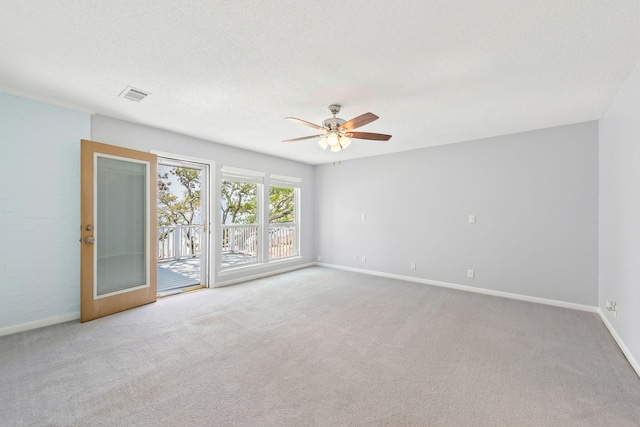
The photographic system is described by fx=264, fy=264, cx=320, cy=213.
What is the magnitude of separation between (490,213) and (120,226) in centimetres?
533

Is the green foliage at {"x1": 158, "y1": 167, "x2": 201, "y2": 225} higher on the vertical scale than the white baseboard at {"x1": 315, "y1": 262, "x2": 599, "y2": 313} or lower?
higher

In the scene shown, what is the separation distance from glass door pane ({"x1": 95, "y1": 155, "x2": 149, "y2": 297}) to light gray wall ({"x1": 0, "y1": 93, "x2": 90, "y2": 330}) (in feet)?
0.72

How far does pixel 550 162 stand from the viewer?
3688mm

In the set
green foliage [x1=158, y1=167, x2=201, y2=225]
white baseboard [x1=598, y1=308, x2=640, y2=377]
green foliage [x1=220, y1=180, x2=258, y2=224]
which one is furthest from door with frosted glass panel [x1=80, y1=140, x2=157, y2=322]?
white baseboard [x1=598, y1=308, x2=640, y2=377]

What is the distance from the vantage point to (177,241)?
6.93m

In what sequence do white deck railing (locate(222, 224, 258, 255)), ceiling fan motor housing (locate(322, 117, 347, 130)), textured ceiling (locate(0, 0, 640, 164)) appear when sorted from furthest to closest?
white deck railing (locate(222, 224, 258, 255))
ceiling fan motor housing (locate(322, 117, 347, 130))
textured ceiling (locate(0, 0, 640, 164))

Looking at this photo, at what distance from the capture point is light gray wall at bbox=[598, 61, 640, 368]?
2.18 metres

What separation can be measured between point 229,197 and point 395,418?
23.7ft

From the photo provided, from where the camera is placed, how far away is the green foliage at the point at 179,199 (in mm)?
7711

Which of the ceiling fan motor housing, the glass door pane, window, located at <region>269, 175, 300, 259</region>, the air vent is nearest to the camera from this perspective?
the air vent

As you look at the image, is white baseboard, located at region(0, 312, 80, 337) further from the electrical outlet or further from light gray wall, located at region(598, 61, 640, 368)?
the electrical outlet

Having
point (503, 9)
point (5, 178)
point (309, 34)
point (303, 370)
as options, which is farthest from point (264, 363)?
point (5, 178)

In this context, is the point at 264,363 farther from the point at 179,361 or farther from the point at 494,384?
the point at 494,384

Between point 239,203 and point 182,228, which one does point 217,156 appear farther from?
point 239,203
